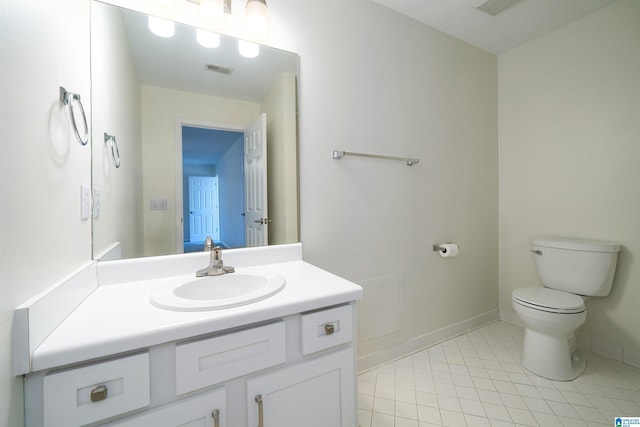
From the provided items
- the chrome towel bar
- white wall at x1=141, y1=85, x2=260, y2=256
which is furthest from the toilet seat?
white wall at x1=141, y1=85, x2=260, y2=256

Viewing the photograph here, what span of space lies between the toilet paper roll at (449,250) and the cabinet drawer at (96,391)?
5.85 ft

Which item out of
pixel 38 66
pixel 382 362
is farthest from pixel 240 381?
pixel 382 362

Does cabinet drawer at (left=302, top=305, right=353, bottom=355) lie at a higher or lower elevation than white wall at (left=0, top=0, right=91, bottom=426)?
lower

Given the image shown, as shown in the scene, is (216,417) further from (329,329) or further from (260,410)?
(329,329)

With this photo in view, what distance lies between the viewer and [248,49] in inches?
52.2

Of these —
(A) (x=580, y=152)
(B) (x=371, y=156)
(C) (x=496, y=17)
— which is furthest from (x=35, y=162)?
(A) (x=580, y=152)

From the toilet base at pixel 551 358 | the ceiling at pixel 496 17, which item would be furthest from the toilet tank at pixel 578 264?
the ceiling at pixel 496 17

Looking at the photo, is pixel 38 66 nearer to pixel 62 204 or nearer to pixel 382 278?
pixel 62 204

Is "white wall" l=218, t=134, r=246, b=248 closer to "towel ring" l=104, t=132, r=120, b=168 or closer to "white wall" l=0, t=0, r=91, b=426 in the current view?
"towel ring" l=104, t=132, r=120, b=168

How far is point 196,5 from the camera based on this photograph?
1.20m

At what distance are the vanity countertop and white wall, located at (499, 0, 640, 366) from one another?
1.96 metres

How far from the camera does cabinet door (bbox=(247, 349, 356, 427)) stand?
2.51 ft

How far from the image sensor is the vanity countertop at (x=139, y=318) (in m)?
0.58

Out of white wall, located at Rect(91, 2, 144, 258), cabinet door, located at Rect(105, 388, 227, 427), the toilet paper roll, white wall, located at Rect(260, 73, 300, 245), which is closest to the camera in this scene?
cabinet door, located at Rect(105, 388, 227, 427)
